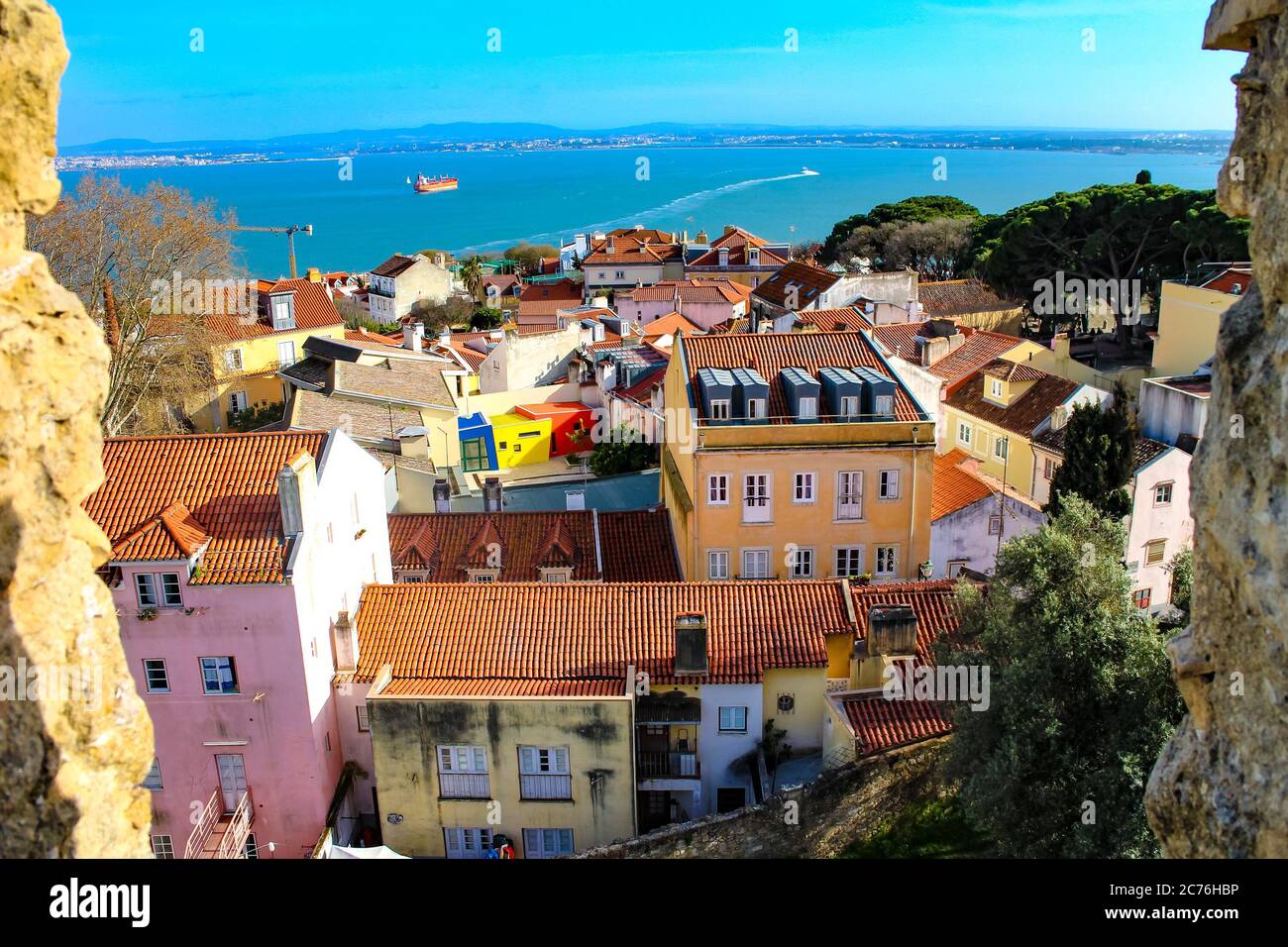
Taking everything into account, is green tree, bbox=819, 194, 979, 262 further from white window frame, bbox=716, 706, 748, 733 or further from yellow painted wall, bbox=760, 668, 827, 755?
white window frame, bbox=716, 706, 748, 733

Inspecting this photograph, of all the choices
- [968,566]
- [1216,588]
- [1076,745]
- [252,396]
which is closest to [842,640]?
[1076,745]

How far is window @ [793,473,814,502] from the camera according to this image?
1241 inches

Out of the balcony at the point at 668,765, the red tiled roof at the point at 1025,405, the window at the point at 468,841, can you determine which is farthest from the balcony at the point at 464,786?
the red tiled roof at the point at 1025,405

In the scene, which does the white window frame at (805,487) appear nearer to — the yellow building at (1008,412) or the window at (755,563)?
the window at (755,563)

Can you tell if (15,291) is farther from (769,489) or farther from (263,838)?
(769,489)

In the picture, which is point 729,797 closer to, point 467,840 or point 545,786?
point 545,786

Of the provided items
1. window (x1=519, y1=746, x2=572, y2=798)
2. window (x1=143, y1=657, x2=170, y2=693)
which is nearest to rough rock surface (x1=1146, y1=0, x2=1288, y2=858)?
window (x1=519, y1=746, x2=572, y2=798)

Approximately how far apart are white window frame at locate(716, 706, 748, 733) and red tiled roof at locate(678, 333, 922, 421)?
12.1 meters

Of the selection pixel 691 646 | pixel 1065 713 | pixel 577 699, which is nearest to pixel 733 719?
pixel 691 646

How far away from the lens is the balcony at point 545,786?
22484 millimetres

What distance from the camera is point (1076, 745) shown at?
16.9 m

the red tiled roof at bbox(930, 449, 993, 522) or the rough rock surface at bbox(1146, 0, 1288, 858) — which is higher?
the rough rock surface at bbox(1146, 0, 1288, 858)

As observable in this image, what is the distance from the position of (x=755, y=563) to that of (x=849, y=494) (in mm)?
3415

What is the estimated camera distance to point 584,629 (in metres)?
24.5
